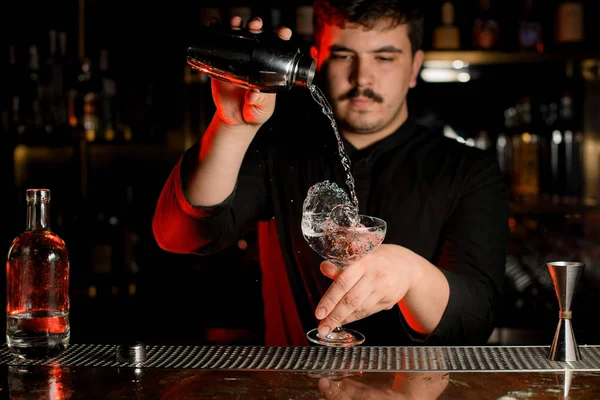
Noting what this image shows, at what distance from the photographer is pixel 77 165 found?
126 inches

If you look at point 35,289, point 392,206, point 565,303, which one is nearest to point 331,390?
point 565,303

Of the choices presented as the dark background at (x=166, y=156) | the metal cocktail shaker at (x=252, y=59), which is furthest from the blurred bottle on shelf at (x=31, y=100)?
the metal cocktail shaker at (x=252, y=59)

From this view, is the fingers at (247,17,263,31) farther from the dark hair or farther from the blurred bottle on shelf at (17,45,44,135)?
the blurred bottle on shelf at (17,45,44,135)

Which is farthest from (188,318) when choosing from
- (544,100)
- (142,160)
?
(544,100)

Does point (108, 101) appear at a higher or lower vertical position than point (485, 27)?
lower

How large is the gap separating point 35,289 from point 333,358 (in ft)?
1.79

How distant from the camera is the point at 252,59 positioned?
1.27 m

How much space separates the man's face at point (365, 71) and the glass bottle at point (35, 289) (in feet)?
2.89

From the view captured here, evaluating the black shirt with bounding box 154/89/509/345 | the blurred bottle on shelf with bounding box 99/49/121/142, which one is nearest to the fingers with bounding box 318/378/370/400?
the black shirt with bounding box 154/89/509/345

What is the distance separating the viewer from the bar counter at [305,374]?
1.04 meters

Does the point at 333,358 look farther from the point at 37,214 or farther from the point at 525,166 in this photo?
the point at 525,166

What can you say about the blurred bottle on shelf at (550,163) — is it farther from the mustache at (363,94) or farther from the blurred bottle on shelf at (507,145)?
the mustache at (363,94)

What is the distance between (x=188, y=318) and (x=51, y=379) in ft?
6.48

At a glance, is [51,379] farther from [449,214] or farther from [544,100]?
[544,100]
